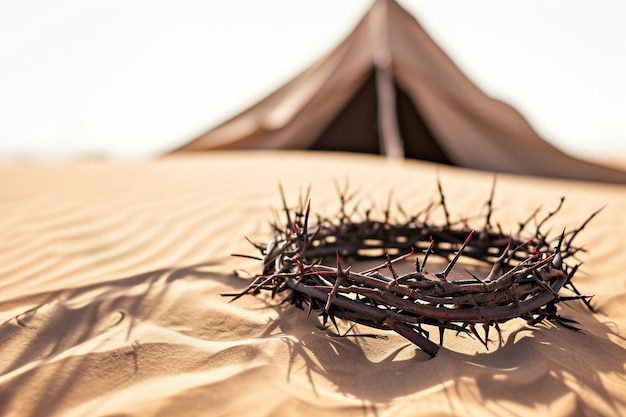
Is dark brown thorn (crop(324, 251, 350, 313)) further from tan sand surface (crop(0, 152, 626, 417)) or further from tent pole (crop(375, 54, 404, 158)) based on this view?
tent pole (crop(375, 54, 404, 158))

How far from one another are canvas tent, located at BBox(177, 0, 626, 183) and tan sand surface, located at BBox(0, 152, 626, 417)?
523 cm

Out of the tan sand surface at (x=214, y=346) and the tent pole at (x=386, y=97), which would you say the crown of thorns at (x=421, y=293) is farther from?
the tent pole at (x=386, y=97)

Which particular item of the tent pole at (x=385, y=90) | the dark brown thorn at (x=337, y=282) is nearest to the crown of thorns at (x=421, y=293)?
the dark brown thorn at (x=337, y=282)

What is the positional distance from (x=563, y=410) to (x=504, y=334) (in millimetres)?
442

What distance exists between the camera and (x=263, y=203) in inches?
158

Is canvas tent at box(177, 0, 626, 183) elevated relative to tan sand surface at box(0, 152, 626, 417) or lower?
elevated

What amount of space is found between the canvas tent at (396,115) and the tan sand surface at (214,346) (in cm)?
523

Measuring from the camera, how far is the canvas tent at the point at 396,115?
28.0 feet

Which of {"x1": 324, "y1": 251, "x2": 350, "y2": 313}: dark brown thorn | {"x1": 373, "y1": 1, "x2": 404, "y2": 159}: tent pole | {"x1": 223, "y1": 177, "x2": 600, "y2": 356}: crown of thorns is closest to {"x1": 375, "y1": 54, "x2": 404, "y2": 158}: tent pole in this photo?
{"x1": 373, "y1": 1, "x2": 404, "y2": 159}: tent pole

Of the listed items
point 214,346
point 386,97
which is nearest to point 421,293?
point 214,346

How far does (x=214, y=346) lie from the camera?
1.85 metres

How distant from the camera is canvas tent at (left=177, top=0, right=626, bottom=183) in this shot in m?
8.52

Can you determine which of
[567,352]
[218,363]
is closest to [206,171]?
[218,363]

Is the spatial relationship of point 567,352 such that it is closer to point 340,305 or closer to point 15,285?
point 340,305
